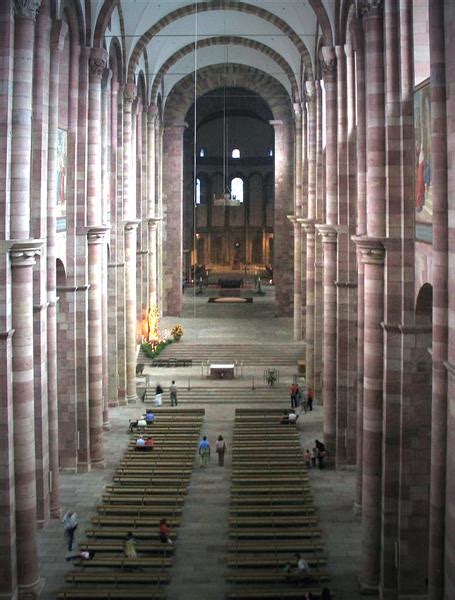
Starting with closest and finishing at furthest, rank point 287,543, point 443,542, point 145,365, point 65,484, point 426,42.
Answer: point 443,542 → point 426,42 → point 287,543 → point 65,484 → point 145,365

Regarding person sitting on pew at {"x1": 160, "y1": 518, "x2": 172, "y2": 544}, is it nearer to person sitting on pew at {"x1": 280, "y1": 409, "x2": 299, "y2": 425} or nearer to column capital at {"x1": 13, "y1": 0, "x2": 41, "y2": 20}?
person sitting on pew at {"x1": 280, "y1": 409, "x2": 299, "y2": 425}

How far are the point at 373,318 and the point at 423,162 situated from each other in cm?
423

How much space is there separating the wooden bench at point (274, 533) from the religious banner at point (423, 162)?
9.37 metres

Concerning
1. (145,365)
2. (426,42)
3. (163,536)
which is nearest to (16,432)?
(163,536)

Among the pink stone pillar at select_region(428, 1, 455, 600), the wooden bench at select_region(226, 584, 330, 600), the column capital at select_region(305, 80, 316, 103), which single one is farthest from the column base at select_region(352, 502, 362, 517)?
the column capital at select_region(305, 80, 316, 103)

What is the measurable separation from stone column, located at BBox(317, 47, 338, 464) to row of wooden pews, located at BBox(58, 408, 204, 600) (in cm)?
519

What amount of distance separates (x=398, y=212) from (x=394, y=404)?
436 cm

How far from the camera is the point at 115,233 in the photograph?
3869cm

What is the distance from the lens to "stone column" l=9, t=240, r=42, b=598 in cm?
2025

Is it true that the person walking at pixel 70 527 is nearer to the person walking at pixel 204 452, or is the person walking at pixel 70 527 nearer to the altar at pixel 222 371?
the person walking at pixel 204 452

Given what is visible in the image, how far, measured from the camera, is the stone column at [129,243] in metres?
39.9

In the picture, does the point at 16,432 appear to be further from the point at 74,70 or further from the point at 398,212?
the point at 74,70

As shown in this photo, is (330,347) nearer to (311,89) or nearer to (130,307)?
(130,307)

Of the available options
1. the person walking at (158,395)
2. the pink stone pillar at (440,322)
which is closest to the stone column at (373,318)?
the pink stone pillar at (440,322)
